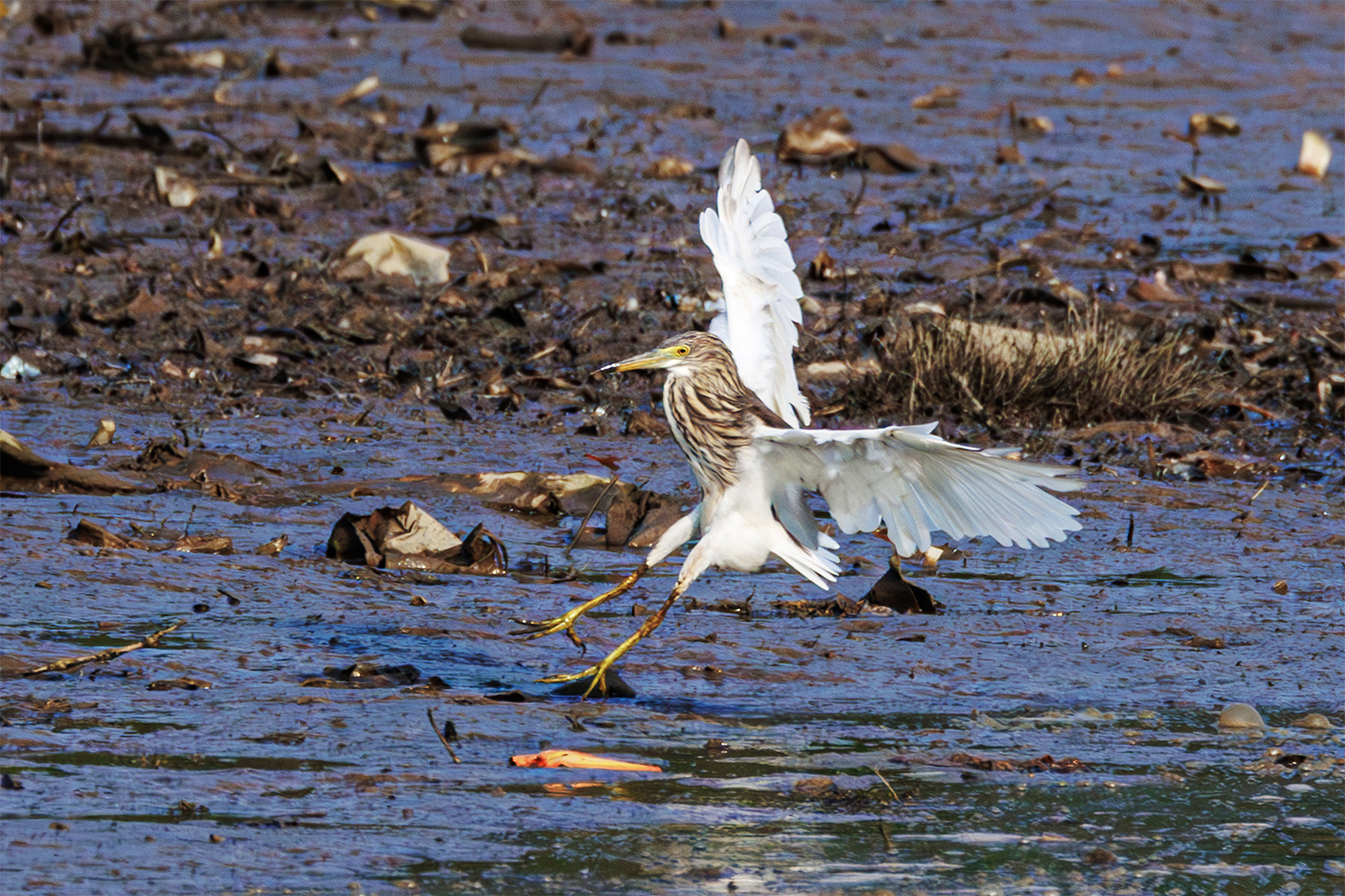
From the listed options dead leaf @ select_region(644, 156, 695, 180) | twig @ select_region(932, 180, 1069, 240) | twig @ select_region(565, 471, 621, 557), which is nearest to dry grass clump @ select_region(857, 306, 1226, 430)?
twig @ select_region(565, 471, 621, 557)

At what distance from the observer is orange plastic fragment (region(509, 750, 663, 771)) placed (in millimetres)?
3779

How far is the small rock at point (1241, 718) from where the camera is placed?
4227 mm

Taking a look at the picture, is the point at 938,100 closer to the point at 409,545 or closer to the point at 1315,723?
the point at 409,545

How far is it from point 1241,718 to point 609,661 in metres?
1.44

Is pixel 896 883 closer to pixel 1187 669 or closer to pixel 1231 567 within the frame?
pixel 1187 669

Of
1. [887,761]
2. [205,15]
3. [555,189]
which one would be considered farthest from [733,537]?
[205,15]

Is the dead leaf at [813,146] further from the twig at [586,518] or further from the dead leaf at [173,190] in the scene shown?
the twig at [586,518]

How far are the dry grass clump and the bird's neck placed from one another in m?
2.66

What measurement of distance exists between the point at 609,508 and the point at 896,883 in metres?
2.54

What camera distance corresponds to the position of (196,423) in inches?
263

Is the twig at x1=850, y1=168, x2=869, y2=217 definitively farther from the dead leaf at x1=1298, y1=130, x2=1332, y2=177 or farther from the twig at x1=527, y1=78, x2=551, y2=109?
the dead leaf at x1=1298, y1=130, x2=1332, y2=177

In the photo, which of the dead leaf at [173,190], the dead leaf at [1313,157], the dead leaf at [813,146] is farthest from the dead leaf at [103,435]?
the dead leaf at [1313,157]

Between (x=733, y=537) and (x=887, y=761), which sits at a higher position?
(x=733, y=537)

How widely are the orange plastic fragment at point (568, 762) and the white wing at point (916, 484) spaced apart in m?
0.84
